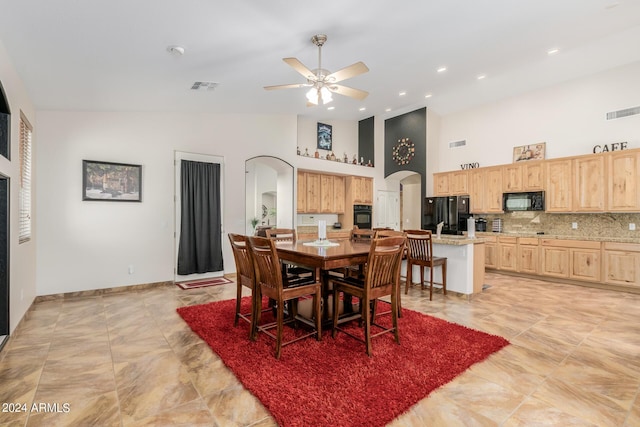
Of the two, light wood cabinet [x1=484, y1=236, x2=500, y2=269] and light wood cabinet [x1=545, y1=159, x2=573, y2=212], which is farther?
light wood cabinet [x1=484, y1=236, x2=500, y2=269]

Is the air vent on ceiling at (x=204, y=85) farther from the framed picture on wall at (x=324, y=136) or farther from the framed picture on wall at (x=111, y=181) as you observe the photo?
the framed picture on wall at (x=324, y=136)

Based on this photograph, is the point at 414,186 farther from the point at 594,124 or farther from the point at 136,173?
the point at 136,173

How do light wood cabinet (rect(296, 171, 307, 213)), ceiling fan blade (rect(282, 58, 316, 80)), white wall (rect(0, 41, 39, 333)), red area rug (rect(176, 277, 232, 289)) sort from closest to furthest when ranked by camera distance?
white wall (rect(0, 41, 39, 333)) < ceiling fan blade (rect(282, 58, 316, 80)) < red area rug (rect(176, 277, 232, 289)) < light wood cabinet (rect(296, 171, 307, 213))

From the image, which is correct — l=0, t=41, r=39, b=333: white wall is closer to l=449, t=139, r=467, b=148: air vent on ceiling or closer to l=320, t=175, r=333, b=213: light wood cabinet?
l=320, t=175, r=333, b=213: light wood cabinet

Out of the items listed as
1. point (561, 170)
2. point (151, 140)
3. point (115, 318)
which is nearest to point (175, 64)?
point (151, 140)

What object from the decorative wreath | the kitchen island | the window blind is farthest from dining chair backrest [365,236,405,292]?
the decorative wreath

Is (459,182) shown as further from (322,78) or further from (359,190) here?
(322,78)

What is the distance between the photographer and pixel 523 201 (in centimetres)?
616

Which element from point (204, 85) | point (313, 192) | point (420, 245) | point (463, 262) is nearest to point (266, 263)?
point (420, 245)

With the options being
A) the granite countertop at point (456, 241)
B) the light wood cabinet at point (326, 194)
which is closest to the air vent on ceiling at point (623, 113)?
the granite countertop at point (456, 241)

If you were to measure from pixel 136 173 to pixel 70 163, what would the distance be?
2.63 ft

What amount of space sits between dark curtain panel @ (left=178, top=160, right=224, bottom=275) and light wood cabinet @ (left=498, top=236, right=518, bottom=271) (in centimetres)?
547

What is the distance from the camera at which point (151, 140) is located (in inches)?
196

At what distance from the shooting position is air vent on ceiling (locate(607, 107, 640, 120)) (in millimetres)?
5196
